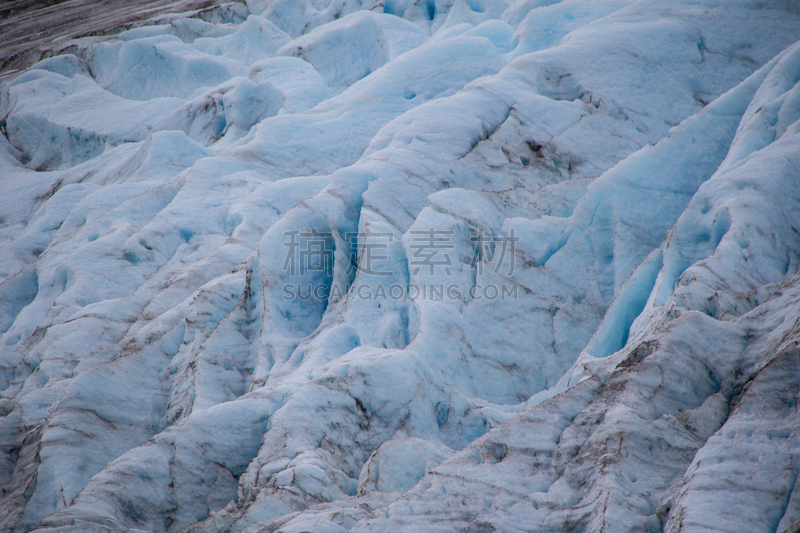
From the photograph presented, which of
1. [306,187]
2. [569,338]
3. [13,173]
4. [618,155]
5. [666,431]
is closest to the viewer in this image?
[666,431]

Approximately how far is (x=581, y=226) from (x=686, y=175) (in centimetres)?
164

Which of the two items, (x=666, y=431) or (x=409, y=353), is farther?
(x=409, y=353)

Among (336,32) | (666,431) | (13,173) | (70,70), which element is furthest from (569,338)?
(70,70)

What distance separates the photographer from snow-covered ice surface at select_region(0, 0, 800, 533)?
12.0 feet

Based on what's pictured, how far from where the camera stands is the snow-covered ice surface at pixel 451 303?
3670 mm

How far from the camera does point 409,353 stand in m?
5.61

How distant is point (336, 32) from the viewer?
48.3ft

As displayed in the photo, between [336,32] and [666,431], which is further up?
[336,32]

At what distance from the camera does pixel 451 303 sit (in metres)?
6.41

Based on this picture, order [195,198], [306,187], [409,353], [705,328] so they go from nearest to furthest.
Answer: [705,328]
[409,353]
[306,187]
[195,198]

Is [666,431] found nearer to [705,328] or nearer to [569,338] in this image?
[705,328]

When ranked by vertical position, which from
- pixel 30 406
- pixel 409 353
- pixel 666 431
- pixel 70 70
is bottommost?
pixel 30 406

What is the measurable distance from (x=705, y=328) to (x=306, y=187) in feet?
23.5

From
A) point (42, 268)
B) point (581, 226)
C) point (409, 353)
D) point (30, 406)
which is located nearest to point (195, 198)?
point (42, 268)
